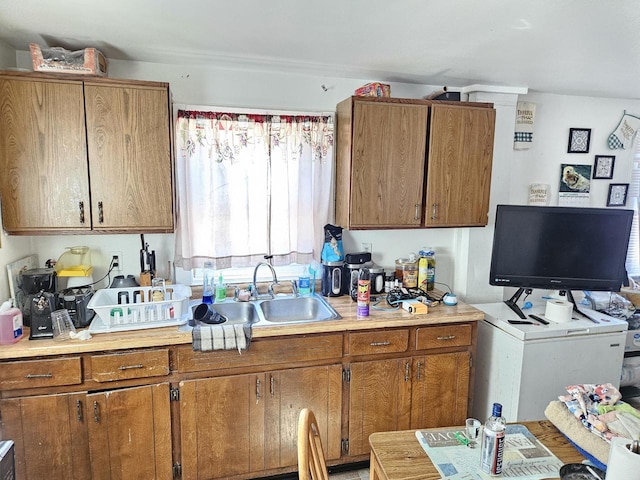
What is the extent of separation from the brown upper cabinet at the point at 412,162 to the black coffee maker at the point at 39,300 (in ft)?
5.40

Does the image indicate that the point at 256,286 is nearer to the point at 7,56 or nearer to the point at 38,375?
the point at 38,375

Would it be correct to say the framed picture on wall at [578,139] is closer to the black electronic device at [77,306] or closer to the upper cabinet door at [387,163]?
the upper cabinet door at [387,163]

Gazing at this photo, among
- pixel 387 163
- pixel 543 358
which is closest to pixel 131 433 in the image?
pixel 387 163

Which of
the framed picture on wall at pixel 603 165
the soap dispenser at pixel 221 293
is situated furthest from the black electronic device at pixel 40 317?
the framed picture on wall at pixel 603 165

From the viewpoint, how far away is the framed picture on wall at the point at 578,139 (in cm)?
320

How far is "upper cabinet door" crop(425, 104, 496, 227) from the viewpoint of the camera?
8.38 feet

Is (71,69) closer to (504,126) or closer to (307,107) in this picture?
(307,107)

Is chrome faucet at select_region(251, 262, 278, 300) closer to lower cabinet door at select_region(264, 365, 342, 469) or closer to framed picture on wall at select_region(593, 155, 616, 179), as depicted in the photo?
lower cabinet door at select_region(264, 365, 342, 469)

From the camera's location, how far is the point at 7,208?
6.72ft

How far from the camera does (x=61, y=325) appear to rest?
77.3 inches

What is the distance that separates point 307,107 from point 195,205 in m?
0.97

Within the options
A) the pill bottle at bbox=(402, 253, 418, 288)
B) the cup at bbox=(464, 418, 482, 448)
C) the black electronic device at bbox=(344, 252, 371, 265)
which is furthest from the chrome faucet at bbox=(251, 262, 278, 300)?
the cup at bbox=(464, 418, 482, 448)

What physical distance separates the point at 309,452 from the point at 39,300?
152 centimetres

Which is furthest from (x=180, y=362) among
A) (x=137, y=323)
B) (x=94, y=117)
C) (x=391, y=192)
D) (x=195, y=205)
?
(x=391, y=192)
